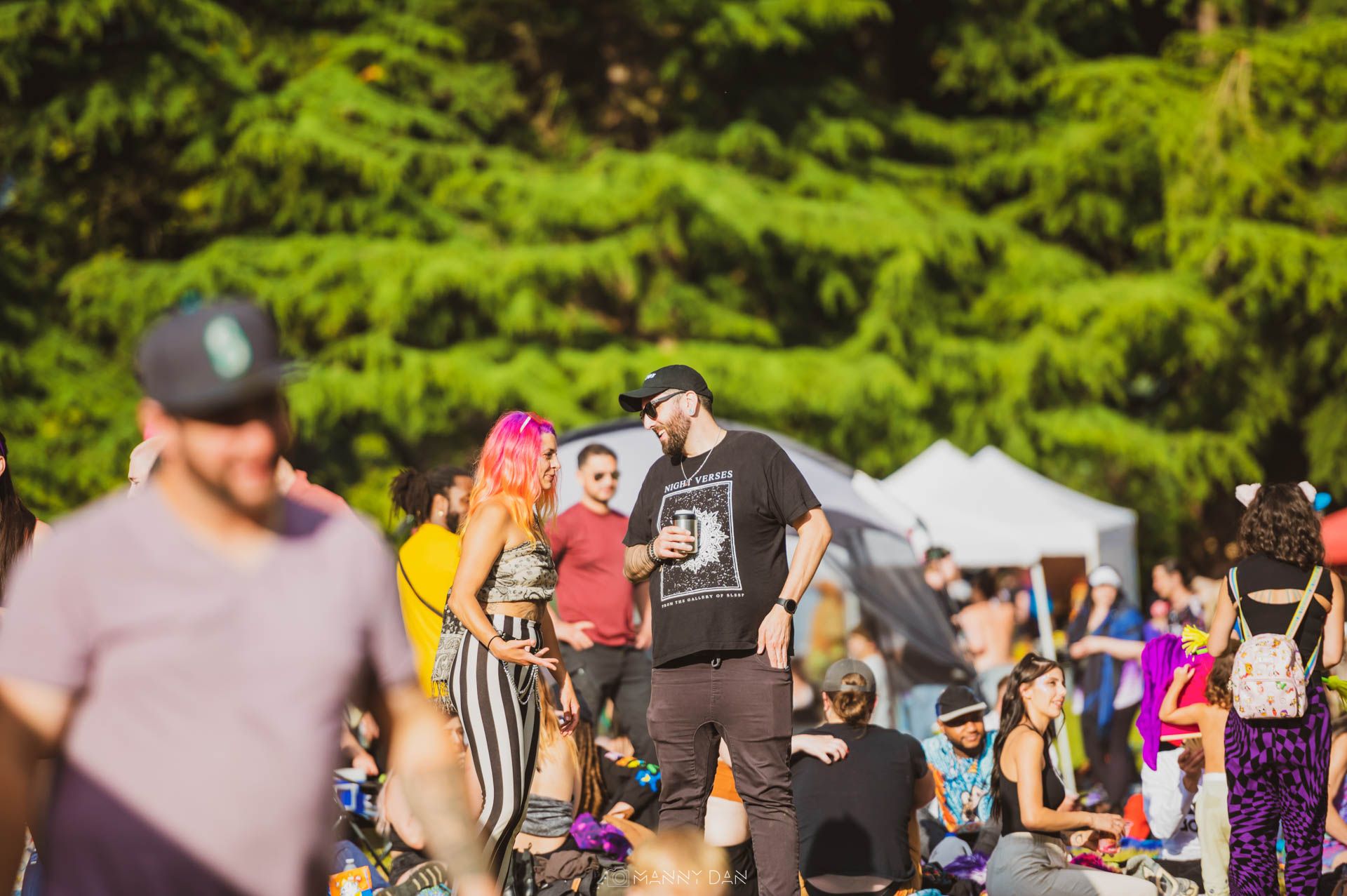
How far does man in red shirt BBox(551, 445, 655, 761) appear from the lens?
7.60 metres

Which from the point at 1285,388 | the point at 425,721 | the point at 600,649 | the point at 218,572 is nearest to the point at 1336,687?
the point at 600,649

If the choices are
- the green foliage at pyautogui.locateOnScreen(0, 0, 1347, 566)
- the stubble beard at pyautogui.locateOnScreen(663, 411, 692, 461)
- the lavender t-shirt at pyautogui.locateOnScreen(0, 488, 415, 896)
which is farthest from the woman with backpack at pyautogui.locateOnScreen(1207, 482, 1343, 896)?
the green foliage at pyautogui.locateOnScreen(0, 0, 1347, 566)

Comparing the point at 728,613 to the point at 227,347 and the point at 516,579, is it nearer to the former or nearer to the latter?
the point at 516,579

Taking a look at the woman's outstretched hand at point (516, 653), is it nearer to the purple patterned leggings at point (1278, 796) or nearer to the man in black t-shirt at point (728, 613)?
Result: the man in black t-shirt at point (728, 613)

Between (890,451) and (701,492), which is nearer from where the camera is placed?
(701,492)

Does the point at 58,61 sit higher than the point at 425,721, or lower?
higher

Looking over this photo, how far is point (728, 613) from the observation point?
15.0ft

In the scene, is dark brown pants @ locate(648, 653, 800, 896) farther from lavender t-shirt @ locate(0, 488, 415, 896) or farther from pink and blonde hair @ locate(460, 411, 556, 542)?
lavender t-shirt @ locate(0, 488, 415, 896)

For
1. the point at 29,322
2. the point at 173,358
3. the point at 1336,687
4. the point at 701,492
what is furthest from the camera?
the point at 29,322

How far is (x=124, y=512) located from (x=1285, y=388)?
63.3 ft

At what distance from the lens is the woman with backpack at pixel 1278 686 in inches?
196

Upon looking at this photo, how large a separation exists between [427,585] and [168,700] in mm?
4000

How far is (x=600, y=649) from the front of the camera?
7625 mm

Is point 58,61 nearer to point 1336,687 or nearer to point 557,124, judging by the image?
point 557,124
